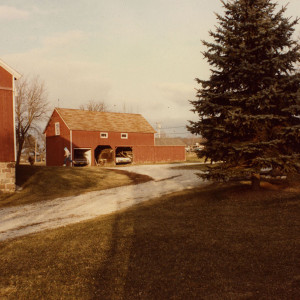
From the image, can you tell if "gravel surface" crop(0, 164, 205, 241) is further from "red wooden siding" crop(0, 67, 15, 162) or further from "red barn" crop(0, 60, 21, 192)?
"red wooden siding" crop(0, 67, 15, 162)

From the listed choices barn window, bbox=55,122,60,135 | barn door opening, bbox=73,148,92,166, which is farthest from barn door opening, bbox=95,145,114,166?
barn window, bbox=55,122,60,135

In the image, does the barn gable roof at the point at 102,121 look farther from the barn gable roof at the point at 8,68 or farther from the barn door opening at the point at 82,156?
the barn gable roof at the point at 8,68

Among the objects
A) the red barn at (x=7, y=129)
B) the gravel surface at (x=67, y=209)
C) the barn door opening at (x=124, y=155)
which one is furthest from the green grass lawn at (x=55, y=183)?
the barn door opening at (x=124, y=155)

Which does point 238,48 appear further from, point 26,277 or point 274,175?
point 26,277

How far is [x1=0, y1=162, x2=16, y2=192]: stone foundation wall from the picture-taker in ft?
59.6

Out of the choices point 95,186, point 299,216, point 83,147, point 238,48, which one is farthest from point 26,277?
point 83,147

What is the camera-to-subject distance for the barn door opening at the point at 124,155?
1583 inches

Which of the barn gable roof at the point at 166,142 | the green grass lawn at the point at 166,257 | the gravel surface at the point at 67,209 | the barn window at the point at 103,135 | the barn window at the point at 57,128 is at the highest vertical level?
the barn window at the point at 57,128

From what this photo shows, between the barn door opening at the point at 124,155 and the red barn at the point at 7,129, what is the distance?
21.7 meters

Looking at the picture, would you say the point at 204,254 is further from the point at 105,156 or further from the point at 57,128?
the point at 57,128

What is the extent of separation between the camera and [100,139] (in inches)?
1523

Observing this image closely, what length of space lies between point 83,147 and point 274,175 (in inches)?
1067

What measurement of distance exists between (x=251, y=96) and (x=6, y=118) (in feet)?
46.0

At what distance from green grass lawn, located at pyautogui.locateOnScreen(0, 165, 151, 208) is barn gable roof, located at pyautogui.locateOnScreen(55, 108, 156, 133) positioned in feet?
44.8
